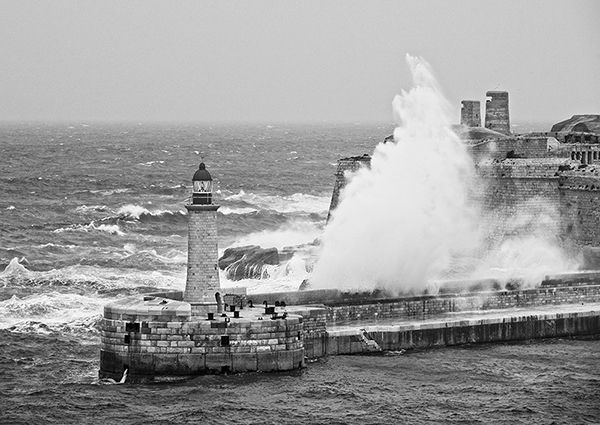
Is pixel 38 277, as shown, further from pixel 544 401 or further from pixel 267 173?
pixel 267 173

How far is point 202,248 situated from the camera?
30609mm

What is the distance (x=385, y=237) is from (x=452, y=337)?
204 inches

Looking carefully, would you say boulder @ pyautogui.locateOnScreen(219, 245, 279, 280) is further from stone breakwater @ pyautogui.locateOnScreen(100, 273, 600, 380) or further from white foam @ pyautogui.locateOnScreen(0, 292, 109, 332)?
stone breakwater @ pyautogui.locateOnScreen(100, 273, 600, 380)

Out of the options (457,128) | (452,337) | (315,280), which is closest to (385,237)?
(315,280)

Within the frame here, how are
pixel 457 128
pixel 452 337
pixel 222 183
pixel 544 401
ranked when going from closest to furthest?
pixel 544 401 → pixel 452 337 → pixel 457 128 → pixel 222 183

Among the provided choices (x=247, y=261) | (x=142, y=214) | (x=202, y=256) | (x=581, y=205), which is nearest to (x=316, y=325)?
(x=202, y=256)

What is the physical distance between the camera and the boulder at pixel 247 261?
45219 millimetres

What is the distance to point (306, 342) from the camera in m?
31.8

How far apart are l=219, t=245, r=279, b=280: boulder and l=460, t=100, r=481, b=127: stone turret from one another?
11310 millimetres

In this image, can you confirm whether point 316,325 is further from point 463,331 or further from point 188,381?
point 463,331

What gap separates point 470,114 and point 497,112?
136 centimetres

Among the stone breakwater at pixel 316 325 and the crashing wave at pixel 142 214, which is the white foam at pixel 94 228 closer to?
the crashing wave at pixel 142 214

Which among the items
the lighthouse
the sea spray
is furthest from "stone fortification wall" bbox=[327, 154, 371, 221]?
the lighthouse

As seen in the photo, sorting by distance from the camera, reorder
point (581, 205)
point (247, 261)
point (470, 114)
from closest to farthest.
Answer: point (581, 205)
point (247, 261)
point (470, 114)
